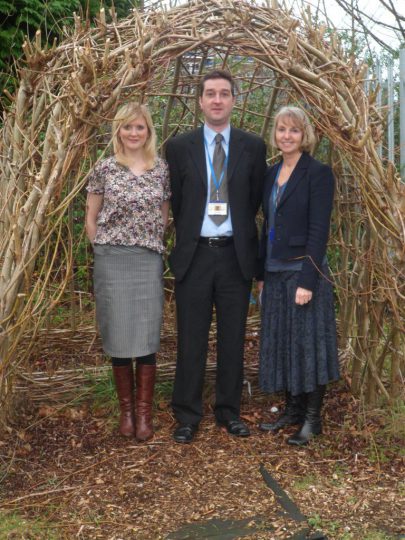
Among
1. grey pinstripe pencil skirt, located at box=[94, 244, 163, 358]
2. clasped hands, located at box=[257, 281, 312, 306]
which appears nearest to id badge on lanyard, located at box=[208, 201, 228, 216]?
grey pinstripe pencil skirt, located at box=[94, 244, 163, 358]

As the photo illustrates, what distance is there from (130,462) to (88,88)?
174cm

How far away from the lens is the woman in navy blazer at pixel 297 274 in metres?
3.20

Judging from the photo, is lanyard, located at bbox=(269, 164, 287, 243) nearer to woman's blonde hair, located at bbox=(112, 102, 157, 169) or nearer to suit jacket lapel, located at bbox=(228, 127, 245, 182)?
suit jacket lapel, located at bbox=(228, 127, 245, 182)

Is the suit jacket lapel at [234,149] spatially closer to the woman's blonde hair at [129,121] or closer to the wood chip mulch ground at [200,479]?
the woman's blonde hair at [129,121]

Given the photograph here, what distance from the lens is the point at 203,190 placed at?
329cm

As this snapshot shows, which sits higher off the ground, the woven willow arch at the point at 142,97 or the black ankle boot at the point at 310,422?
the woven willow arch at the point at 142,97

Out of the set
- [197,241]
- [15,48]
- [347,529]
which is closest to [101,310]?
[197,241]

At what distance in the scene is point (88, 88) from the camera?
3031 millimetres

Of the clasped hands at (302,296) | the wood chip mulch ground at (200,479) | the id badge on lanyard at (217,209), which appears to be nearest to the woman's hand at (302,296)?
the clasped hands at (302,296)

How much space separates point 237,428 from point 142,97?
1.76 metres

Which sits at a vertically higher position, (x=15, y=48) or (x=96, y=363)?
(x=15, y=48)

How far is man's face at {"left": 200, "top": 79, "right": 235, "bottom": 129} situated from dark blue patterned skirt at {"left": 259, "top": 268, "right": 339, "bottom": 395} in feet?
2.63

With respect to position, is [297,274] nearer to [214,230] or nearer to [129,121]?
[214,230]

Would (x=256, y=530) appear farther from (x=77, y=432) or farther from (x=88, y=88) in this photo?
(x=88, y=88)
